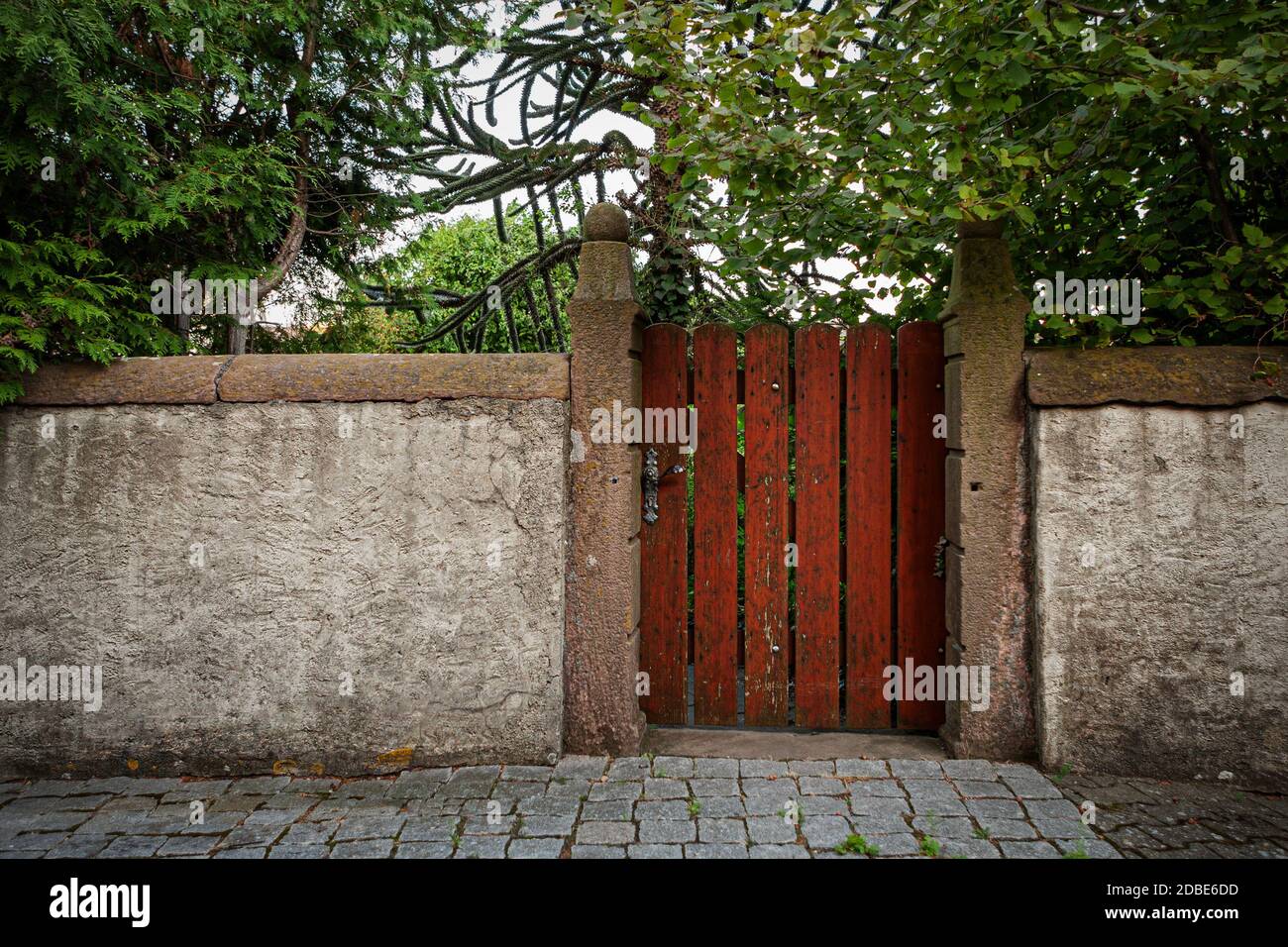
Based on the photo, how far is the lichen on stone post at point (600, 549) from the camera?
11.9ft

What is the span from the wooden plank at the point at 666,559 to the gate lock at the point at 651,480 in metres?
0.03

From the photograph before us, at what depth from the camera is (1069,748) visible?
3.46 meters

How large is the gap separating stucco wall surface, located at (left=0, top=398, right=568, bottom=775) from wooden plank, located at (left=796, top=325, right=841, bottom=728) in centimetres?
129

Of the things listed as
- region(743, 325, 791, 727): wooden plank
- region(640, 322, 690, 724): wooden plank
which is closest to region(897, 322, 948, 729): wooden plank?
region(743, 325, 791, 727): wooden plank

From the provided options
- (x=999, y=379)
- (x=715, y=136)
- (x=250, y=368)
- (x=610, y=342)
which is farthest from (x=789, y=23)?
(x=250, y=368)

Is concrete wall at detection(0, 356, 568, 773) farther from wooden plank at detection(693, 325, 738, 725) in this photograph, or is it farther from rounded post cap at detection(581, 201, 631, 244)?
rounded post cap at detection(581, 201, 631, 244)

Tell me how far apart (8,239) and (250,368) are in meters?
1.20

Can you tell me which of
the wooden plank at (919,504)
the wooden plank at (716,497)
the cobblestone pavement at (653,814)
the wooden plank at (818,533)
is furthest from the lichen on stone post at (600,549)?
the wooden plank at (919,504)

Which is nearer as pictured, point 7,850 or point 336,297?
point 7,850

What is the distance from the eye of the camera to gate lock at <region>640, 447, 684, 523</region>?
3891 millimetres

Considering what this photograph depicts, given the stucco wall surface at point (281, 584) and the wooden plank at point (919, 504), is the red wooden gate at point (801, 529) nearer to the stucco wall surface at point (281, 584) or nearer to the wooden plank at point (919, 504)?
the wooden plank at point (919, 504)

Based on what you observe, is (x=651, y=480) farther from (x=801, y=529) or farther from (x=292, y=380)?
(x=292, y=380)

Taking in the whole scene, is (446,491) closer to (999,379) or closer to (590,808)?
(590,808)

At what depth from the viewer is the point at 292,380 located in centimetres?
356
